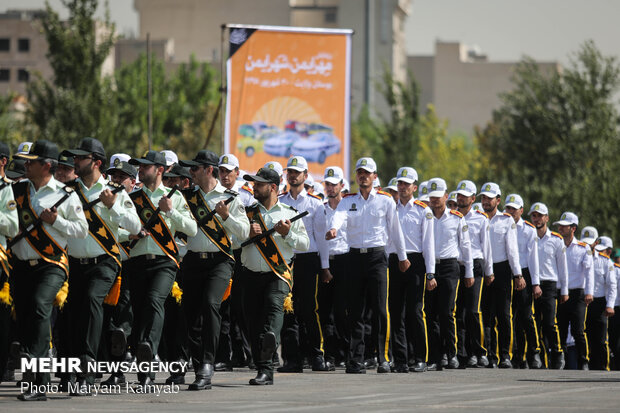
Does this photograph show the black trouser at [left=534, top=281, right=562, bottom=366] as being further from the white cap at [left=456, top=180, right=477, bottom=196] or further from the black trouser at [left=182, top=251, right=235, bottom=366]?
the black trouser at [left=182, top=251, right=235, bottom=366]

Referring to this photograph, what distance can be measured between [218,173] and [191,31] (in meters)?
99.1

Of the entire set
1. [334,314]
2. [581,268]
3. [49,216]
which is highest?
[49,216]

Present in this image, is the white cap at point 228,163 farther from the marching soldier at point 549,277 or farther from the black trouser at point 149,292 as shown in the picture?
the marching soldier at point 549,277

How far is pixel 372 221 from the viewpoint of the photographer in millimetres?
17078

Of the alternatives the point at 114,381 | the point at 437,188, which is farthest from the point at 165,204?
the point at 437,188

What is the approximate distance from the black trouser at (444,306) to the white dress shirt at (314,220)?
1.68 m

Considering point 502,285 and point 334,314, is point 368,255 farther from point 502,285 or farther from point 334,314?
point 502,285

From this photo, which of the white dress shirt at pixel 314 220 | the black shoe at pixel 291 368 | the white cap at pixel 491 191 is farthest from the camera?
the white cap at pixel 491 191

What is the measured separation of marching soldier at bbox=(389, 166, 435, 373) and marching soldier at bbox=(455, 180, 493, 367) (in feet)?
3.64

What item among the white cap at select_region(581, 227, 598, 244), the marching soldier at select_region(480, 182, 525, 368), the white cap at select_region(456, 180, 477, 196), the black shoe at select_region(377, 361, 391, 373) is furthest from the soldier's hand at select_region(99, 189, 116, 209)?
the white cap at select_region(581, 227, 598, 244)

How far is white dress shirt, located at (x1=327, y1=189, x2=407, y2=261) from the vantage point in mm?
17062

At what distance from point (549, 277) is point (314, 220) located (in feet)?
18.3

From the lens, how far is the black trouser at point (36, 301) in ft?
42.0

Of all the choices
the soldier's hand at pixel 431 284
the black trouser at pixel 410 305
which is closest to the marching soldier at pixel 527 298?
the black trouser at pixel 410 305
